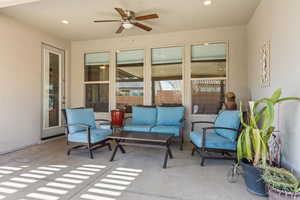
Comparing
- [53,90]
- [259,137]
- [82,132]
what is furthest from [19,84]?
[259,137]

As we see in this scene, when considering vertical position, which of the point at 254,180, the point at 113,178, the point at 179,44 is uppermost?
the point at 179,44

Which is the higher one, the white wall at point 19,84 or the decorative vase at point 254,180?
the white wall at point 19,84

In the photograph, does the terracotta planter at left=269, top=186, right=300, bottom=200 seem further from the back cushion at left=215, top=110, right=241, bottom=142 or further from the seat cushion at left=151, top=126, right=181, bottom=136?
the seat cushion at left=151, top=126, right=181, bottom=136

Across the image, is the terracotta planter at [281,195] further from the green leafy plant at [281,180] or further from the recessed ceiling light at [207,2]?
the recessed ceiling light at [207,2]

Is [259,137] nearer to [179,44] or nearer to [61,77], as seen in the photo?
[179,44]

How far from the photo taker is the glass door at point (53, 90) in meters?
4.71

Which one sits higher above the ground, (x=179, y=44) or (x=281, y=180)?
(x=179, y=44)

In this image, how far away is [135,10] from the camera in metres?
3.61

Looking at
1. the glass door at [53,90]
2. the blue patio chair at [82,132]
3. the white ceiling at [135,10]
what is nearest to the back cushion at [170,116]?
the blue patio chair at [82,132]

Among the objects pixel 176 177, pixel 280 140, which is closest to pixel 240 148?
pixel 280 140

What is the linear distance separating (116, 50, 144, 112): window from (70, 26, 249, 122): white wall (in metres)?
0.19

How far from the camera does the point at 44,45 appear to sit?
4660mm

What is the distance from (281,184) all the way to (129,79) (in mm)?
4171

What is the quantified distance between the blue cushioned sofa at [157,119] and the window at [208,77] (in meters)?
0.66
